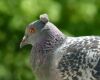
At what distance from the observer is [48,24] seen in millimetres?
3281

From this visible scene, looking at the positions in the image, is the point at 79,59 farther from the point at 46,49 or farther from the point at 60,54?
the point at 46,49

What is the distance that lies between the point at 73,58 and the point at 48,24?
27 centimetres

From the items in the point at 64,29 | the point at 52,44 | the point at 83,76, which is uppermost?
the point at 64,29

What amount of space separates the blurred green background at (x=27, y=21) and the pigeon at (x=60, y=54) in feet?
7.19

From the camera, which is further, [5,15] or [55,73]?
→ [5,15]

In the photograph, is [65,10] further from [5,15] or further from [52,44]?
[52,44]

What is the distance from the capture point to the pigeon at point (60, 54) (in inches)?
123

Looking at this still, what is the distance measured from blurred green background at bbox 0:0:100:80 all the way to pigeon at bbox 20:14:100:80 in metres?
2.19

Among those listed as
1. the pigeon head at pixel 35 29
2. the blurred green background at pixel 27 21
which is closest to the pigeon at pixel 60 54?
the pigeon head at pixel 35 29

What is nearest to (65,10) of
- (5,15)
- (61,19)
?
(61,19)

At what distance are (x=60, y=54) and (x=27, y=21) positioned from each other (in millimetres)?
2389

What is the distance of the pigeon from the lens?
3133mm

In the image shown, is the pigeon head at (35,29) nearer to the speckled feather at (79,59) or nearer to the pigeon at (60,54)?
the pigeon at (60,54)

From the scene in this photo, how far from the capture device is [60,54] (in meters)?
3.21
